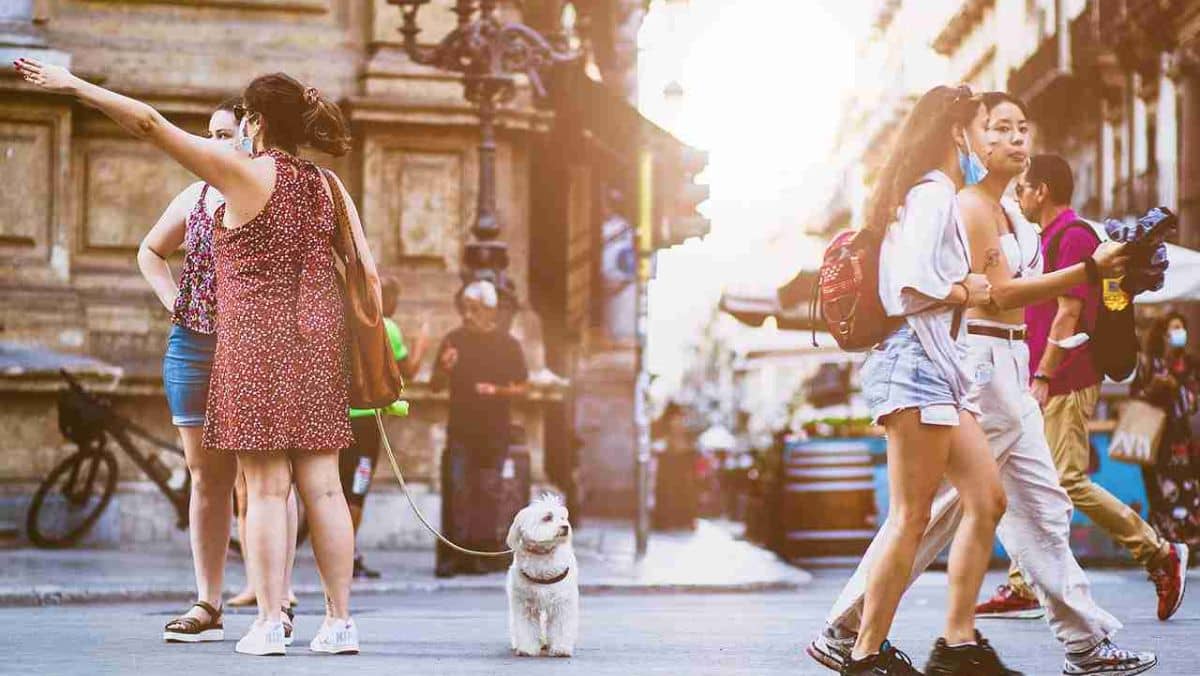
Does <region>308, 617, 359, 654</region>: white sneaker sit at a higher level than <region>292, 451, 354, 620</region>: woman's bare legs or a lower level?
lower

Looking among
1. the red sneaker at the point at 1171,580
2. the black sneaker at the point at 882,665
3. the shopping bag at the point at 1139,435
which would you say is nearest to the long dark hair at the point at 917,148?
the black sneaker at the point at 882,665

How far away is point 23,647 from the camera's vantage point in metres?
8.53

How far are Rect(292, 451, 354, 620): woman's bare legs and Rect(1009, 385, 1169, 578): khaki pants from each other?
3653mm

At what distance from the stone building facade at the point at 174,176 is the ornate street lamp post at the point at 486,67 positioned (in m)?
2.07

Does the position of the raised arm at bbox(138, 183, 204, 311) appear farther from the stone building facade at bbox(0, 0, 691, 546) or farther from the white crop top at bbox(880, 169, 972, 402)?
the stone building facade at bbox(0, 0, 691, 546)

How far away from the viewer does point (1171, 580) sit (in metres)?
10.4

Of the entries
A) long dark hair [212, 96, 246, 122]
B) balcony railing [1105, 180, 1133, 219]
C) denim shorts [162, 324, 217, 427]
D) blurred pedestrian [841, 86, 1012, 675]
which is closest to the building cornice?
balcony railing [1105, 180, 1133, 219]

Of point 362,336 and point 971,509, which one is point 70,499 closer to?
point 362,336

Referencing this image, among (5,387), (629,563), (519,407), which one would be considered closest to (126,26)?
(5,387)

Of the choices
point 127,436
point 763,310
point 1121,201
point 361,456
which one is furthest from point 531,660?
point 1121,201

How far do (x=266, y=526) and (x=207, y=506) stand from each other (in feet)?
2.51

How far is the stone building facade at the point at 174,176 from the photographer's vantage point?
17172 mm

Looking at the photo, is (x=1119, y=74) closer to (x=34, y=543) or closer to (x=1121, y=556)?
(x=1121, y=556)

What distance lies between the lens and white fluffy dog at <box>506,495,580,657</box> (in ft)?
27.0
